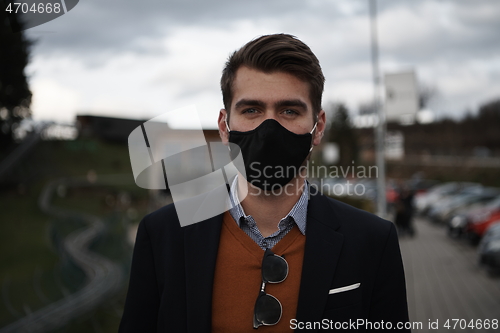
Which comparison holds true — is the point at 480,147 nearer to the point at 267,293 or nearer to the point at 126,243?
the point at 126,243

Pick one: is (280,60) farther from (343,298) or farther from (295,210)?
(343,298)

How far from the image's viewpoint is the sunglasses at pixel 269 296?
176cm

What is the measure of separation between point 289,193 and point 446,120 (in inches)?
2121

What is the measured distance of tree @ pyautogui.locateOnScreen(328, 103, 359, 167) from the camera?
1980cm

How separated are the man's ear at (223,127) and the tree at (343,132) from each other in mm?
17448

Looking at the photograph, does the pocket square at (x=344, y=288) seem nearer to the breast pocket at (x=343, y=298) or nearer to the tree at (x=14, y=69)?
the breast pocket at (x=343, y=298)

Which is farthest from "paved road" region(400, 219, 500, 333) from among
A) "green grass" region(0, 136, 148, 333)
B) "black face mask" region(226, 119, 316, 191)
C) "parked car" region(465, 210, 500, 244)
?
"green grass" region(0, 136, 148, 333)

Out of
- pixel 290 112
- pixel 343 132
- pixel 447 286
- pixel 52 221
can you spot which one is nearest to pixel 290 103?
pixel 290 112

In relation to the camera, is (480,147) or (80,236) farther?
(480,147)

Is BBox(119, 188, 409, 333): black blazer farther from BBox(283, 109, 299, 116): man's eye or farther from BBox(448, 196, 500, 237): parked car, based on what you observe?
BBox(448, 196, 500, 237): parked car

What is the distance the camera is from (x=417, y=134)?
54656 mm

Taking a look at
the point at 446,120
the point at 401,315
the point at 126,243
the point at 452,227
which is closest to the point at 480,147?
the point at 446,120

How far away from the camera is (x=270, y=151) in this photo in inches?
76.4

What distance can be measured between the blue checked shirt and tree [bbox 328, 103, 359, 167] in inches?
687
